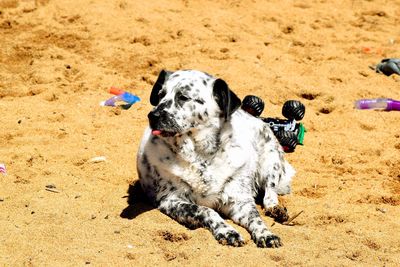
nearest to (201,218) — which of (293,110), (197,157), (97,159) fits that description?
(197,157)

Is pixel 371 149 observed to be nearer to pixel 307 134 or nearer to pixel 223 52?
pixel 307 134

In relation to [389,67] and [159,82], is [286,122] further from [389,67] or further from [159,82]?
[389,67]

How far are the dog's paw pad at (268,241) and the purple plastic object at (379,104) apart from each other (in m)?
3.68

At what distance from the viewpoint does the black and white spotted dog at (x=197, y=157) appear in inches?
205

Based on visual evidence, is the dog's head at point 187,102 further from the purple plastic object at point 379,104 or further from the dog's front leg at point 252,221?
the purple plastic object at point 379,104

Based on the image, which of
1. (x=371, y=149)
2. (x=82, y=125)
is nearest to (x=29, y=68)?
(x=82, y=125)

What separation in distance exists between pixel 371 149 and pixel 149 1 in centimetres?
476

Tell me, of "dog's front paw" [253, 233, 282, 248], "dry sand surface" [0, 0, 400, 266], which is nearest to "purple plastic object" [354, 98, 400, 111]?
"dry sand surface" [0, 0, 400, 266]

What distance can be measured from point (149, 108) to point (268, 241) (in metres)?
3.22

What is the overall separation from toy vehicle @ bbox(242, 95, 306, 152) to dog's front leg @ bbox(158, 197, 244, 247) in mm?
1879

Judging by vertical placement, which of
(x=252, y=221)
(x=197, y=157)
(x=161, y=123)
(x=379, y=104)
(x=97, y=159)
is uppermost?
(x=161, y=123)

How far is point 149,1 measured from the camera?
10594 mm

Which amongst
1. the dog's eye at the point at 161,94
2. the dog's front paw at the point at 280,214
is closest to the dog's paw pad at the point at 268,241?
the dog's front paw at the point at 280,214

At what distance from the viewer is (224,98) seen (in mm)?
5383
